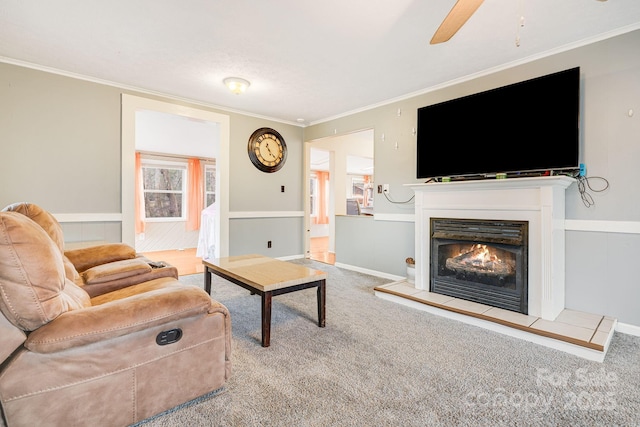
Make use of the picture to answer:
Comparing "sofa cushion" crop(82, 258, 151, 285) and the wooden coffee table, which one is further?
the wooden coffee table

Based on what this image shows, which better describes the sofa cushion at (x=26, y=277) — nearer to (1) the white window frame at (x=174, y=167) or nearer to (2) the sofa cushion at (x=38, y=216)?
(2) the sofa cushion at (x=38, y=216)

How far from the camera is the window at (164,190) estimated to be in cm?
674

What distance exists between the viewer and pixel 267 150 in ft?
16.2

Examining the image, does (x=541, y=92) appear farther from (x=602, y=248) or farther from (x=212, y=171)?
(x=212, y=171)

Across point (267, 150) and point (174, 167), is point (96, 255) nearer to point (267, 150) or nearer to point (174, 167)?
point (267, 150)

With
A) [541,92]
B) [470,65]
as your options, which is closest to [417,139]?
[470,65]

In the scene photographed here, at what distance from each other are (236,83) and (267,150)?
1.65m

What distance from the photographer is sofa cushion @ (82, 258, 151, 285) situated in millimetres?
2020

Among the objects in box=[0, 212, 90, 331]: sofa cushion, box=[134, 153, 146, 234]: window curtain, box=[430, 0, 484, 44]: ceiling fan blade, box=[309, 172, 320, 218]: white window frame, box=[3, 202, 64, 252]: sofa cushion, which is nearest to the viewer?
box=[0, 212, 90, 331]: sofa cushion

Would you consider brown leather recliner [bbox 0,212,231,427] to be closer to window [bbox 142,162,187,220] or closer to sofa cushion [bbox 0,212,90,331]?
sofa cushion [bbox 0,212,90,331]

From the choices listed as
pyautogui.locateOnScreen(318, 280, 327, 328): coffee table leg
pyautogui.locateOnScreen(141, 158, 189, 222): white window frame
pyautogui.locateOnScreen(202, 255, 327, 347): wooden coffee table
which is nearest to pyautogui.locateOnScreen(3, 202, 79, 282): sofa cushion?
pyautogui.locateOnScreen(202, 255, 327, 347): wooden coffee table

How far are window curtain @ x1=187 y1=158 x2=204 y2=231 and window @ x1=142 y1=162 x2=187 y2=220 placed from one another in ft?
0.66

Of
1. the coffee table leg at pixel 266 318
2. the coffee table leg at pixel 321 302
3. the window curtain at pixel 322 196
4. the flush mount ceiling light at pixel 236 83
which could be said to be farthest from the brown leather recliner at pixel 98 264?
the window curtain at pixel 322 196

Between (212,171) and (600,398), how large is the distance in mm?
7395
